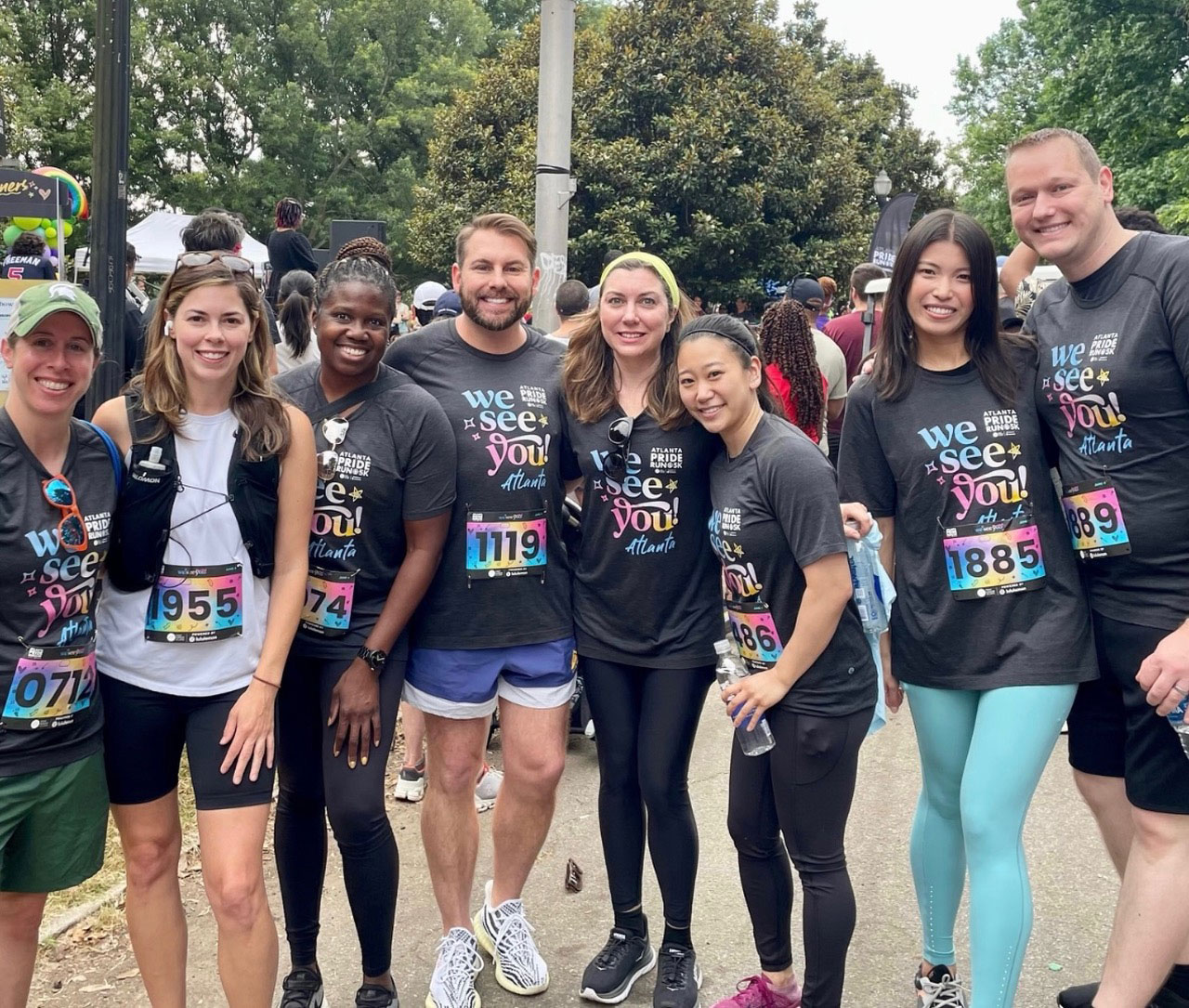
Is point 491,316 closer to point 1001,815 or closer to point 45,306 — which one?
point 45,306

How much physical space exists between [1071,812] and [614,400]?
9.05 ft

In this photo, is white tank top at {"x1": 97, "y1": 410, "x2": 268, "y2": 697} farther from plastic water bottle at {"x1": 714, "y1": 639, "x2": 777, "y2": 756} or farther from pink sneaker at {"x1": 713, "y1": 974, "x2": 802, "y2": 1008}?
pink sneaker at {"x1": 713, "y1": 974, "x2": 802, "y2": 1008}

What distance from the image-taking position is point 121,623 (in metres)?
2.71

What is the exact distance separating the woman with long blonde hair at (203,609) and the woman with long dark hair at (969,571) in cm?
157

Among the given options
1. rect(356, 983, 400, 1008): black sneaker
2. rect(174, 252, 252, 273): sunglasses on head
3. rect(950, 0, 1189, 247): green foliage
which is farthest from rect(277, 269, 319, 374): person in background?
rect(950, 0, 1189, 247): green foliage

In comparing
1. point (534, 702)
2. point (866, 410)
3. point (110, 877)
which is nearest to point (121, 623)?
point (534, 702)

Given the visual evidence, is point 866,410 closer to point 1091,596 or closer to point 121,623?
point 1091,596

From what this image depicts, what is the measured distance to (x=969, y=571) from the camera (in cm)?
290

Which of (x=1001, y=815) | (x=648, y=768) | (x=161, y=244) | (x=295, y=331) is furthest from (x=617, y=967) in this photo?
(x=161, y=244)

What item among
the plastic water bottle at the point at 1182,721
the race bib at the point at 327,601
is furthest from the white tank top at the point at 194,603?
the plastic water bottle at the point at 1182,721

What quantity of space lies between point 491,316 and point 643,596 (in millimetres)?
951

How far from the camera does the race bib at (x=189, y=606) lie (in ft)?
8.84

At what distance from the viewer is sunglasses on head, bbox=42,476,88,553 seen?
2.52 meters

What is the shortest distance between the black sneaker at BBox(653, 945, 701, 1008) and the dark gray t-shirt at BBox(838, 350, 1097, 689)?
1.09 m
